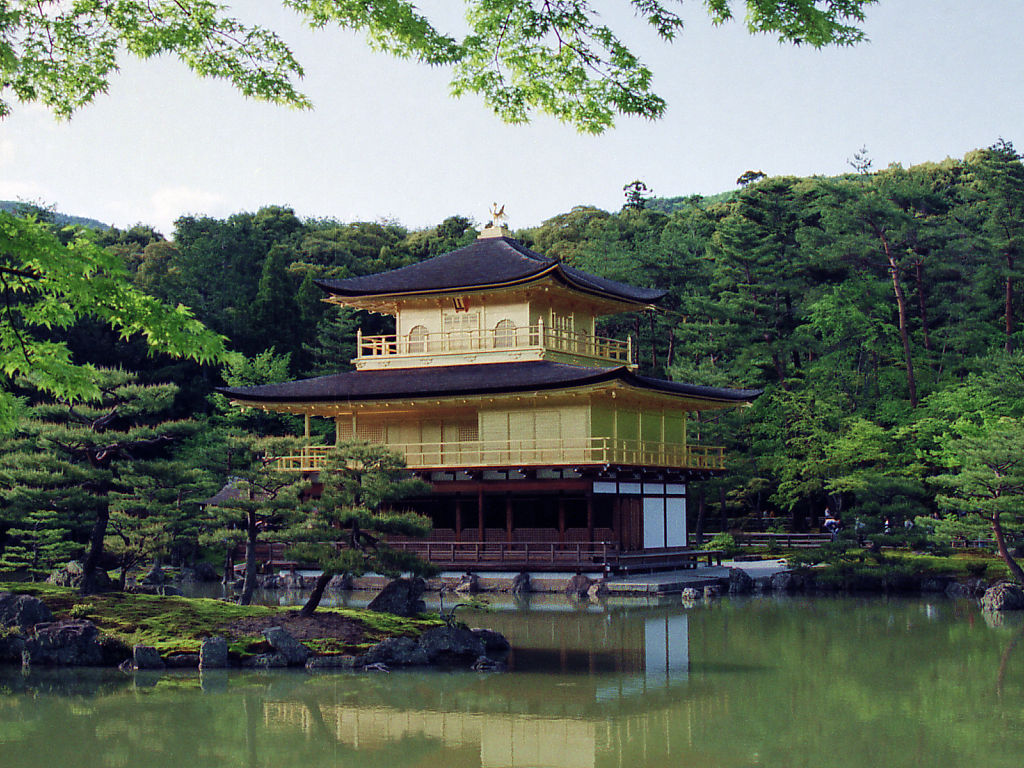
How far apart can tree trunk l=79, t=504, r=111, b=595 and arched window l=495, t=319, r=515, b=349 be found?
46.8ft

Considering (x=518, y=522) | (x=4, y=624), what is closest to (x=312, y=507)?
(x=4, y=624)

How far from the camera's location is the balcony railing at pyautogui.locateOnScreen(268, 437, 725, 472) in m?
28.7

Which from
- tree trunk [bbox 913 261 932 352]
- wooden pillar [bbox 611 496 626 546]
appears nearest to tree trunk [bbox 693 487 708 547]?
wooden pillar [bbox 611 496 626 546]

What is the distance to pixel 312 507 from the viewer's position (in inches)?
738

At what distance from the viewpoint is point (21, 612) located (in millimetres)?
16484

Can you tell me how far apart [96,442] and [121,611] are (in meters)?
3.38

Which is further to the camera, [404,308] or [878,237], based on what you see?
[878,237]

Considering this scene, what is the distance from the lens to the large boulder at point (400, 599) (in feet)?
61.7

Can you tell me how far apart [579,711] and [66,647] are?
25.1 ft

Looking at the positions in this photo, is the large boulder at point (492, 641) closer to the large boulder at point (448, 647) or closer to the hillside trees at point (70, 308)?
the large boulder at point (448, 647)

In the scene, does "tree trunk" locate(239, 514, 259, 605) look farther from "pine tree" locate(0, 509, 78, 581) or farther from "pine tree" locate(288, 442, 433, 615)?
"pine tree" locate(0, 509, 78, 581)

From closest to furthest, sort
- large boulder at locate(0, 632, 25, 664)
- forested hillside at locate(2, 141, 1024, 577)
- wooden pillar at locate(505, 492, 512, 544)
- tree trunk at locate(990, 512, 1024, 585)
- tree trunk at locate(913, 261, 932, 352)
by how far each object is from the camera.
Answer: large boulder at locate(0, 632, 25, 664) → tree trunk at locate(990, 512, 1024, 585) → wooden pillar at locate(505, 492, 512, 544) → forested hillside at locate(2, 141, 1024, 577) → tree trunk at locate(913, 261, 932, 352)

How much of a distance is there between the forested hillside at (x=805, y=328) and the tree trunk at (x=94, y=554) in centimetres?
1604

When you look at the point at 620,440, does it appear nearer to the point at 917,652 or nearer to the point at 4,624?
the point at 917,652
